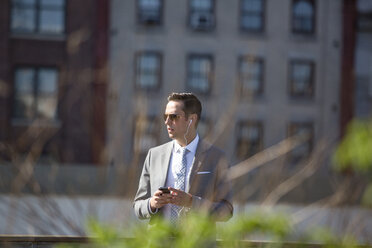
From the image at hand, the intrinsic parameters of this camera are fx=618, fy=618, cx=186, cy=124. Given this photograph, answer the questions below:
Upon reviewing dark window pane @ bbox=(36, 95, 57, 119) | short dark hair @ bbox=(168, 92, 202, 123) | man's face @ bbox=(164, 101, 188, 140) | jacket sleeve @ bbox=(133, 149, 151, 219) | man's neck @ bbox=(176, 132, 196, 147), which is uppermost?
short dark hair @ bbox=(168, 92, 202, 123)

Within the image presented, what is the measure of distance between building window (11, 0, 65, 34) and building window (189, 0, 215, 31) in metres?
5.97

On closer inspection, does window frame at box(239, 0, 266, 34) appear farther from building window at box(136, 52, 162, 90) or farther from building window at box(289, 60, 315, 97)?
building window at box(136, 52, 162, 90)

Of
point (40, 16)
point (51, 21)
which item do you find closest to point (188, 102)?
point (51, 21)

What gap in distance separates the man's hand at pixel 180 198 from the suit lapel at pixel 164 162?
28 cm

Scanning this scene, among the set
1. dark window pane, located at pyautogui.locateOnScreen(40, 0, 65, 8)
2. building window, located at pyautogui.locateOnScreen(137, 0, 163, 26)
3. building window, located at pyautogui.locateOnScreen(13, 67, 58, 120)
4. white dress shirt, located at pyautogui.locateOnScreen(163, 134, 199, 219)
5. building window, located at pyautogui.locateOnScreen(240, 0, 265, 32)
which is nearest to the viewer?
white dress shirt, located at pyautogui.locateOnScreen(163, 134, 199, 219)

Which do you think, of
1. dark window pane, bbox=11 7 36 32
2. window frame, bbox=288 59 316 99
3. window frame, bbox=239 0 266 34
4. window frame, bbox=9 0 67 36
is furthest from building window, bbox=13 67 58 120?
window frame, bbox=288 59 316 99

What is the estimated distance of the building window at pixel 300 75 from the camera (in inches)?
1174

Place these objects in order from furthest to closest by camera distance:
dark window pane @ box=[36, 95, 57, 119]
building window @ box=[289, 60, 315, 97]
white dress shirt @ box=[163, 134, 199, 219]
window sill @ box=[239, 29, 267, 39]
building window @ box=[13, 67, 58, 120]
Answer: building window @ box=[289, 60, 315, 97]
window sill @ box=[239, 29, 267, 39]
building window @ box=[13, 67, 58, 120]
dark window pane @ box=[36, 95, 57, 119]
white dress shirt @ box=[163, 134, 199, 219]

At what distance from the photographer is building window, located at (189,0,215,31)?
94.5ft

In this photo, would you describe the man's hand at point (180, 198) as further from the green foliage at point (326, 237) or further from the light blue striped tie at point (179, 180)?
the green foliage at point (326, 237)

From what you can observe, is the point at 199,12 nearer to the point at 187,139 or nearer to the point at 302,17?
the point at 302,17

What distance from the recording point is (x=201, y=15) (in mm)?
28984

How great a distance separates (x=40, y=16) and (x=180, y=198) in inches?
996

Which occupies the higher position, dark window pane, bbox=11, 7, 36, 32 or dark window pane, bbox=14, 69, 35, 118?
dark window pane, bbox=11, 7, 36, 32
